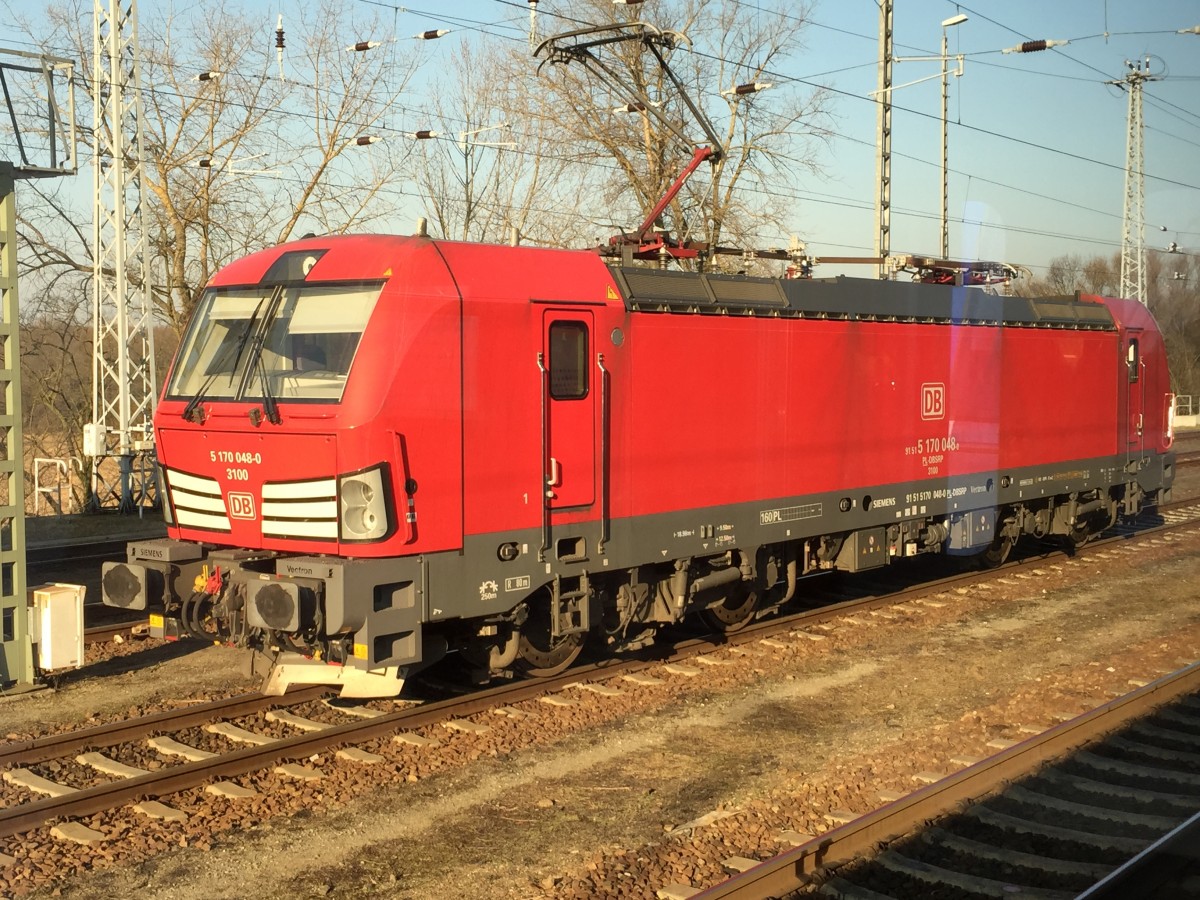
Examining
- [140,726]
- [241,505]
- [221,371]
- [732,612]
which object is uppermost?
[221,371]

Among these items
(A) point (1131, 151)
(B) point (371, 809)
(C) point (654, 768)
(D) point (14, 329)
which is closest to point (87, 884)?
(B) point (371, 809)

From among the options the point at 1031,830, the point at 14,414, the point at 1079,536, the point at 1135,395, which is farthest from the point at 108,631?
the point at 1135,395

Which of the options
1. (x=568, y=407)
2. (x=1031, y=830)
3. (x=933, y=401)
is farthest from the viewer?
(x=933, y=401)

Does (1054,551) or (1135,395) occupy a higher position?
(1135,395)

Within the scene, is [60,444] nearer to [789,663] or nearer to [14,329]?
[14,329]

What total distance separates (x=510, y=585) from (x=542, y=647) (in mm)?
1450

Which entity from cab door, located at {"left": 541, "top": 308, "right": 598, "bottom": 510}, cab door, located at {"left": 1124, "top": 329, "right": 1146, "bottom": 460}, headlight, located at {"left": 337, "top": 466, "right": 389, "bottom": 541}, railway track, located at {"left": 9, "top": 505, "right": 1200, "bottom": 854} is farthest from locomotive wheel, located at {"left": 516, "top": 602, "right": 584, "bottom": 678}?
cab door, located at {"left": 1124, "top": 329, "right": 1146, "bottom": 460}

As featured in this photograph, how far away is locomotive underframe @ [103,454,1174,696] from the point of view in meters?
7.77

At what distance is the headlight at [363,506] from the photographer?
25.3 ft

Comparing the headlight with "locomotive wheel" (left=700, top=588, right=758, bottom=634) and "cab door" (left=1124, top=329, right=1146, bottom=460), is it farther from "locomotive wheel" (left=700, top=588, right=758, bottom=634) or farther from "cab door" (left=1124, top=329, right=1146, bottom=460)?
"cab door" (left=1124, top=329, right=1146, bottom=460)

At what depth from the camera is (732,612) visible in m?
11.8

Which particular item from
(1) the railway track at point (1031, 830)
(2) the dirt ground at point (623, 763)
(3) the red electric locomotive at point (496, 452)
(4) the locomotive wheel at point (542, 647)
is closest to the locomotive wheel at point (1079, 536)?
(2) the dirt ground at point (623, 763)

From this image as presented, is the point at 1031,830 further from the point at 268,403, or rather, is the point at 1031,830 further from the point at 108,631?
the point at 108,631

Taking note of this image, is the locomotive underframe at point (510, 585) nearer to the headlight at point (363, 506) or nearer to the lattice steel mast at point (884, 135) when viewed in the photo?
the headlight at point (363, 506)
